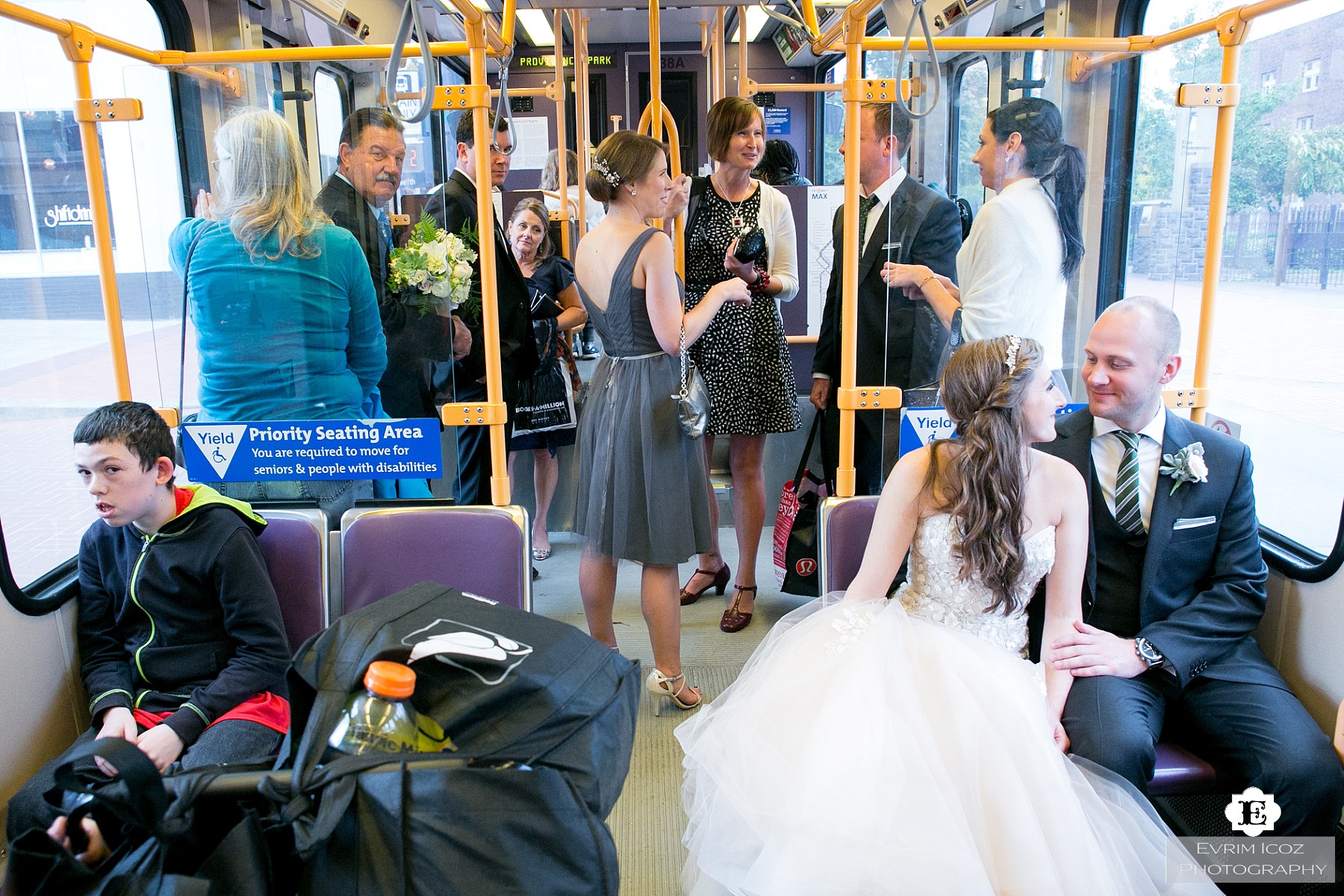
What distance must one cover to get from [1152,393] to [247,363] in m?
2.45

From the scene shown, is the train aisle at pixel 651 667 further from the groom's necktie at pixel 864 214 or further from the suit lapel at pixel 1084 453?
the groom's necktie at pixel 864 214

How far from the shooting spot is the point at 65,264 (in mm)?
2947

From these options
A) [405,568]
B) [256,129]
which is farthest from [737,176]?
[405,568]

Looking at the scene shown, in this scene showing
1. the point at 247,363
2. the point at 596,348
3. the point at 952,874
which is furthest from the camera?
the point at 596,348

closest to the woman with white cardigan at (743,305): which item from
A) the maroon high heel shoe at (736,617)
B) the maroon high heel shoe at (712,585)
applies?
the maroon high heel shoe at (736,617)

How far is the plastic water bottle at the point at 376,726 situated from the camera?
1.22 metres

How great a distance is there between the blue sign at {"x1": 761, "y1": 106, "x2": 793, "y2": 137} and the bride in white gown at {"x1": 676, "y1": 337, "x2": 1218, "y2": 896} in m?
8.00

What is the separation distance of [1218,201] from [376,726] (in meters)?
2.57

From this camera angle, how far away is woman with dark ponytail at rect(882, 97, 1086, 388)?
265 cm

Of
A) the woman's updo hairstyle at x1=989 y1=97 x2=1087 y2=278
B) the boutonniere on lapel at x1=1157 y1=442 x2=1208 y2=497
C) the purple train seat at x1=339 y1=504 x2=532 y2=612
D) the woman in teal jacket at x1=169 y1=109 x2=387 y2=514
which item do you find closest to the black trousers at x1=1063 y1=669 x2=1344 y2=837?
the boutonniere on lapel at x1=1157 y1=442 x2=1208 y2=497

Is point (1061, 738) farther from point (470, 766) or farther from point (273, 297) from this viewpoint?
point (273, 297)

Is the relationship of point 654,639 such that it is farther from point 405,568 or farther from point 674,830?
point 405,568

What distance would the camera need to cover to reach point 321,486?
9.03ft

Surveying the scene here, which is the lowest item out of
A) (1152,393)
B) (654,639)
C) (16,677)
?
(654,639)
